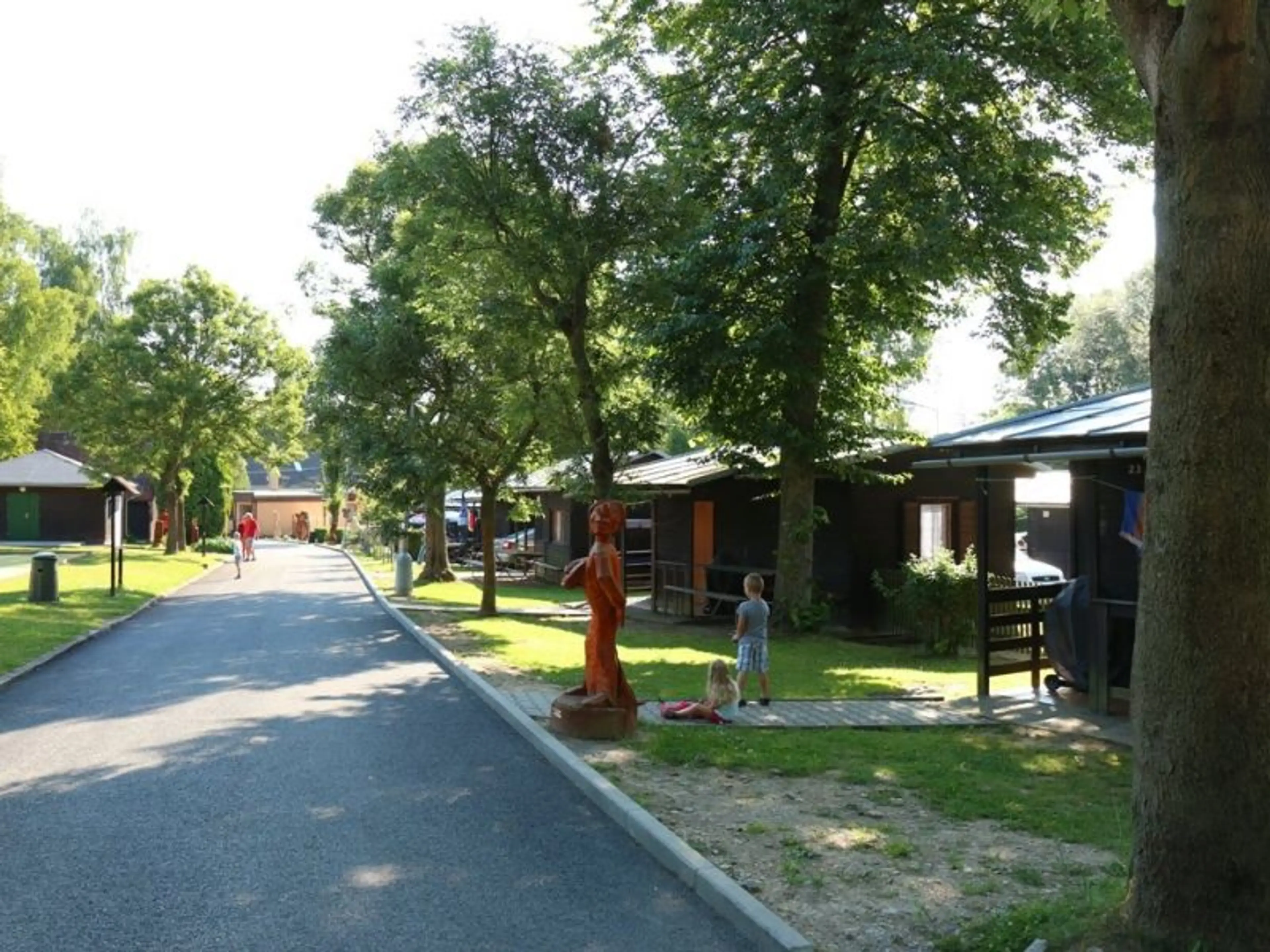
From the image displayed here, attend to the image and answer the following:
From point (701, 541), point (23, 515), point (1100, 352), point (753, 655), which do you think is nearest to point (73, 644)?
point (753, 655)

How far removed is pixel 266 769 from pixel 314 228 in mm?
28796

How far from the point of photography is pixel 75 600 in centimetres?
2205

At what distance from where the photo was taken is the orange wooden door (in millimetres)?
24734

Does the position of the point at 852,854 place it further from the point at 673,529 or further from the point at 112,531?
the point at 112,531

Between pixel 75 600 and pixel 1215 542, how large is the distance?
73.5ft

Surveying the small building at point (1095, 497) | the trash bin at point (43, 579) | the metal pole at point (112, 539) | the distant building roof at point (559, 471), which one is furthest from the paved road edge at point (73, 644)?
the small building at point (1095, 497)

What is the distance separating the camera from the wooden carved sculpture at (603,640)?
356 inches

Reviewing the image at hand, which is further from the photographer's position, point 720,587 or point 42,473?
point 42,473

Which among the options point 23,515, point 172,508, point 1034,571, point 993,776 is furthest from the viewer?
point 23,515

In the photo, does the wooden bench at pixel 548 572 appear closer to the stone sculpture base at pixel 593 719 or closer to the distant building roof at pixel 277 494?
the stone sculpture base at pixel 593 719

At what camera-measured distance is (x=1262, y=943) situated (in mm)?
3861

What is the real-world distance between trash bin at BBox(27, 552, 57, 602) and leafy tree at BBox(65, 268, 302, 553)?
21.9 meters

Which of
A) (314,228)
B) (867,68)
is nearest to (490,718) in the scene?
(867,68)

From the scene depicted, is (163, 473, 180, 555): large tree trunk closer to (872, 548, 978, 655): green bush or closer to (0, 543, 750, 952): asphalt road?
(0, 543, 750, 952): asphalt road
